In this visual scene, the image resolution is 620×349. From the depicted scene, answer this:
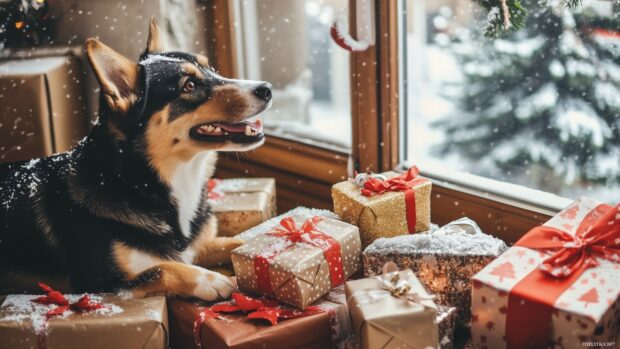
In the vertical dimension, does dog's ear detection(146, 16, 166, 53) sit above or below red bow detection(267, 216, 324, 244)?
above

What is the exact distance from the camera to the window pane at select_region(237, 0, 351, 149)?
227 cm

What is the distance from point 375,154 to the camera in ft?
6.40

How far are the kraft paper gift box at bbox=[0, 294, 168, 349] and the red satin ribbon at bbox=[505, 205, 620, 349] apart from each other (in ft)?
2.41

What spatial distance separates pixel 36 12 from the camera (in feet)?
6.38

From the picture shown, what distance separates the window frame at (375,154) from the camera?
67.2 inches

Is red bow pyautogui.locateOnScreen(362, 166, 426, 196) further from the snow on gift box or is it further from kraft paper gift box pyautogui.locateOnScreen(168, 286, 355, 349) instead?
the snow on gift box

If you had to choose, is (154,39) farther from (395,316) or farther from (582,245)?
(582,245)

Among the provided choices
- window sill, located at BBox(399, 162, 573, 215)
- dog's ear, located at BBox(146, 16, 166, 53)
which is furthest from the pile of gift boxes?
dog's ear, located at BBox(146, 16, 166, 53)

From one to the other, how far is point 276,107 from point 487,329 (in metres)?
1.55

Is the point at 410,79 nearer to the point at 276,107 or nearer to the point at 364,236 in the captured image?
the point at 364,236

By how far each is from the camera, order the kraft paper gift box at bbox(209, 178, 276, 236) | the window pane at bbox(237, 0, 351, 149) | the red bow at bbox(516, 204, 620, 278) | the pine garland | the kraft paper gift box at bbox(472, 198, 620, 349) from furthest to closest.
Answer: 1. the window pane at bbox(237, 0, 351, 149)
2. the kraft paper gift box at bbox(209, 178, 276, 236)
3. the pine garland
4. the red bow at bbox(516, 204, 620, 278)
5. the kraft paper gift box at bbox(472, 198, 620, 349)

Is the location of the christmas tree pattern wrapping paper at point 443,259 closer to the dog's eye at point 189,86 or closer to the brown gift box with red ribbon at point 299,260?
the brown gift box with red ribbon at point 299,260

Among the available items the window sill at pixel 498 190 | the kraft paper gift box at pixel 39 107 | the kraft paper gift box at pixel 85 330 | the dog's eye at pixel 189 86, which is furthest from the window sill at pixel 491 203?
the kraft paper gift box at pixel 39 107

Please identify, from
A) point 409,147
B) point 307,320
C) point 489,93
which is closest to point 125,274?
point 307,320
